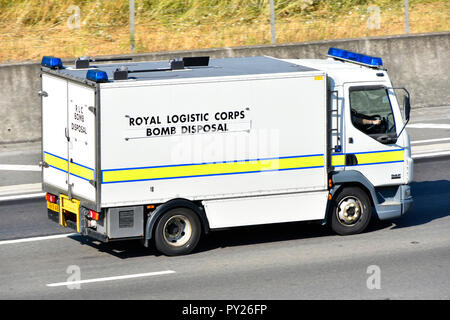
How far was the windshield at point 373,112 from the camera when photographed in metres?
13.2

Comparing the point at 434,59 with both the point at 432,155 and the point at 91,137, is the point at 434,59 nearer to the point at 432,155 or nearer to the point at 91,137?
the point at 432,155

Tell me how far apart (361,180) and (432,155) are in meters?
6.01

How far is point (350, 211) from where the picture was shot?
44.5 ft

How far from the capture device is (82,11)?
23.5 meters

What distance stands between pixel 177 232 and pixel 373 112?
3.31 meters

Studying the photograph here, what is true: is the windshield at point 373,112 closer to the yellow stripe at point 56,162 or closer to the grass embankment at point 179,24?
the yellow stripe at point 56,162

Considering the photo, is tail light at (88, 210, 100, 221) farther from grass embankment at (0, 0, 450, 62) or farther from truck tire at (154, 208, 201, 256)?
grass embankment at (0, 0, 450, 62)

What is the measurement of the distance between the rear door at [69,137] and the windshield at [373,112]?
148 inches

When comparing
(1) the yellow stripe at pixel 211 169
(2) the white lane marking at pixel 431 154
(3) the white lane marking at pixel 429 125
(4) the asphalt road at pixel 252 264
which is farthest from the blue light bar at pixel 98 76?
(3) the white lane marking at pixel 429 125

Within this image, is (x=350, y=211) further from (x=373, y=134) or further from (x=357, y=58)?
(x=357, y=58)

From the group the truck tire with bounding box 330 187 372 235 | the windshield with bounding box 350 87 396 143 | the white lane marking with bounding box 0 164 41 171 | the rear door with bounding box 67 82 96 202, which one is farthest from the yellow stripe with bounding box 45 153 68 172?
the white lane marking with bounding box 0 164 41 171
